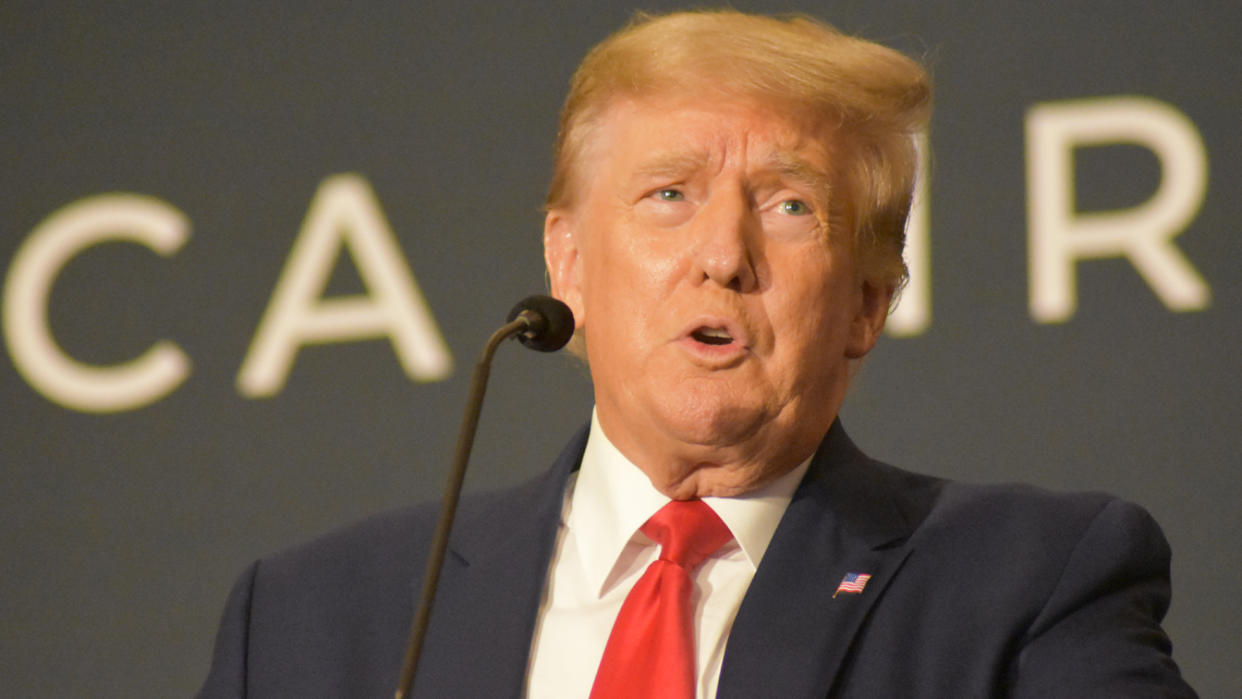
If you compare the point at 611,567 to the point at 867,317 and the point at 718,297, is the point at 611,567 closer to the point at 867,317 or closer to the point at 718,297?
the point at 718,297

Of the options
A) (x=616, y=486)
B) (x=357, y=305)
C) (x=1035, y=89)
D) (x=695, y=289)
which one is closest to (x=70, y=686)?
(x=357, y=305)

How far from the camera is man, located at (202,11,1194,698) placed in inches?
73.3

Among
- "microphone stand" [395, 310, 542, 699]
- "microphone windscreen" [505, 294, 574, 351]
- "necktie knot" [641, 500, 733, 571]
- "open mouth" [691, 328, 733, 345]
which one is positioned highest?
"microphone windscreen" [505, 294, 574, 351]

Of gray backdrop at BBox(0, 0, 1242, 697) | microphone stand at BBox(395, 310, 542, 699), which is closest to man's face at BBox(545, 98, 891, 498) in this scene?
microphone stand at BBox(395, 310, 542, 699)

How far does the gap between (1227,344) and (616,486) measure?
3.89ft

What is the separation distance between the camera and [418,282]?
317cm

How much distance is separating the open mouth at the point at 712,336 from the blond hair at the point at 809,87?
230mm

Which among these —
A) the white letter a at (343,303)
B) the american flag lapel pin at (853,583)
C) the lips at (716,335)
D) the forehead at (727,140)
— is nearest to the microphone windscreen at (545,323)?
the lips at (716,335)

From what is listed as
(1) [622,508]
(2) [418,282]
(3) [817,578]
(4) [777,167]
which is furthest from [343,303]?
(3) [817,578]

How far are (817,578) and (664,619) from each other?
0.18 metres

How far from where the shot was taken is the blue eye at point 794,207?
203cm

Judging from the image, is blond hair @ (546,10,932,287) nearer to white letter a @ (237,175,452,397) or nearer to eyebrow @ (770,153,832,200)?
eyebrow @ (770,153,832,200)

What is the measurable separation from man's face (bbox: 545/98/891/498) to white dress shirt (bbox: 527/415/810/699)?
3 centimetres

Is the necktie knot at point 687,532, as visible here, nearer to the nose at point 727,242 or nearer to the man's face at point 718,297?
the man's face at point 718,297
